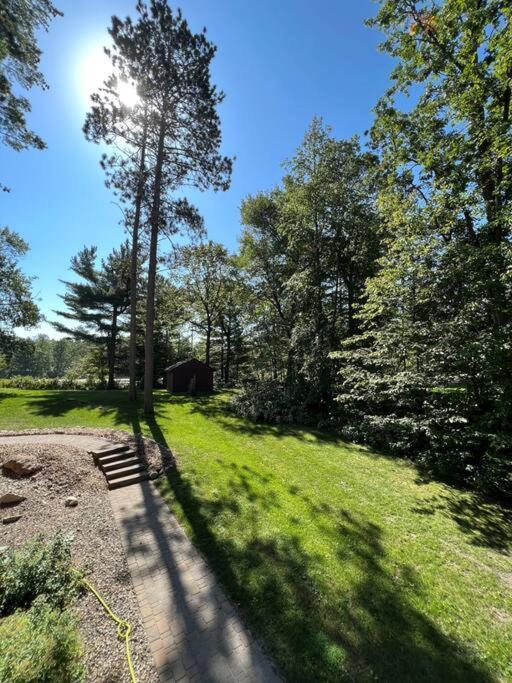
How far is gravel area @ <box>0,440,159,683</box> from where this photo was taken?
8.77 ft

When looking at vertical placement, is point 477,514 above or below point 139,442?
below

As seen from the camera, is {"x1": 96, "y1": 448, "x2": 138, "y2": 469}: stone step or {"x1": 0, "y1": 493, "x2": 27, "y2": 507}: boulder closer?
{"x1": 0, "y1": 493, "x2": 27, "y2": 507}: boulder

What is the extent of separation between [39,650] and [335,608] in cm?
288

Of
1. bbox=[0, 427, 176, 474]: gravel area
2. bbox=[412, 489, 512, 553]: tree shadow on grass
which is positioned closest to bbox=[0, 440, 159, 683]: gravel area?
bbox=[0, 427, 176, 474]: gravel area

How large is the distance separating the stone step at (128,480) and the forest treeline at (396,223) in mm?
5002

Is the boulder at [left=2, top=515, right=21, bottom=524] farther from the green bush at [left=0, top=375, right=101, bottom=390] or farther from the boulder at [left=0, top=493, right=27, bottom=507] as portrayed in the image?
the green bush at [left=0, top=375, right=101, bottom=390]

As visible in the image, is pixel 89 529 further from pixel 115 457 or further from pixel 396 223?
pixel 396 223

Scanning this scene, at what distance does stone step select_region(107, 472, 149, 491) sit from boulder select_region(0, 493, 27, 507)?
1.50 m

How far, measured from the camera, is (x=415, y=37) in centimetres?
682

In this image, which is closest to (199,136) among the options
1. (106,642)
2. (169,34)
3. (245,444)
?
(169,34)

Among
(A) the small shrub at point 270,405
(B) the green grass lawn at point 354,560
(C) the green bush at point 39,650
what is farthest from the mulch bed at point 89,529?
(A) the small shrub at point 270,405

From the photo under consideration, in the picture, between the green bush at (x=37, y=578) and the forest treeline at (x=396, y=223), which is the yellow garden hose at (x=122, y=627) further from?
the forest treeline at (x=396, y=223)

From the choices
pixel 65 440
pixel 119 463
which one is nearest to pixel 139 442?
pixel 119 463

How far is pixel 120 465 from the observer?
674 cm
